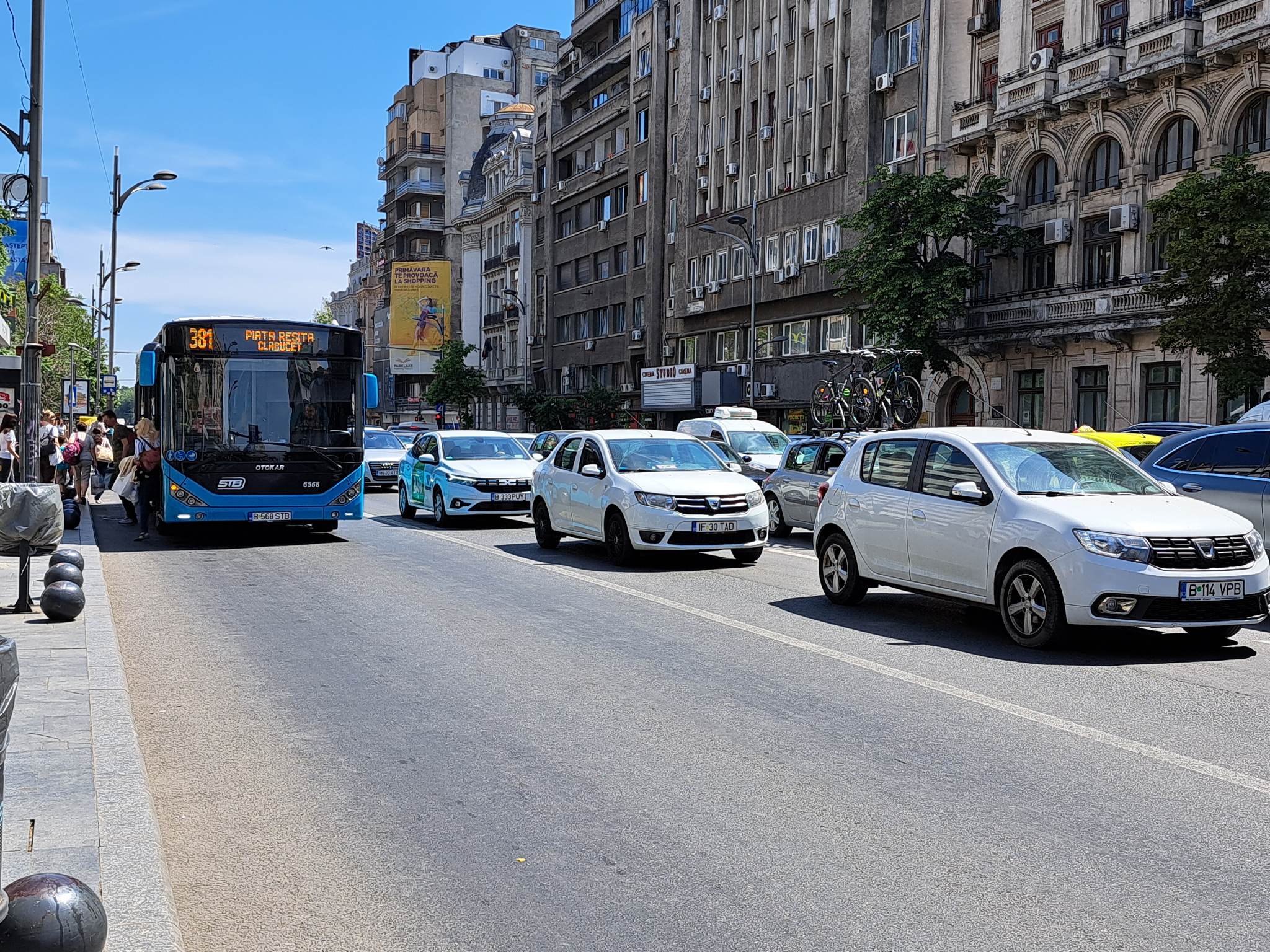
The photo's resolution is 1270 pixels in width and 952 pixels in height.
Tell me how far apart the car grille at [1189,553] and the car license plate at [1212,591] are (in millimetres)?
121

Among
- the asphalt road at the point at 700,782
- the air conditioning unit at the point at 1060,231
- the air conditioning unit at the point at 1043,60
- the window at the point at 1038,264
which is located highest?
the air conditioning unit at the point at 1043,60

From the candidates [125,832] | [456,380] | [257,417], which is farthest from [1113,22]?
[456,380]

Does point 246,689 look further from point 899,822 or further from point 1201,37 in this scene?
point 1201,37

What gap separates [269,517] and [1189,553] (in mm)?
12430

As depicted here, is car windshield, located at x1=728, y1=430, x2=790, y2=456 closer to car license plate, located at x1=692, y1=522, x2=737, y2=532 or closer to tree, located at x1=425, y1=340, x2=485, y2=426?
car license plate, located at x1=692, y1=522, x2=737, y2=532

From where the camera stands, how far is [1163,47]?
34.5 m

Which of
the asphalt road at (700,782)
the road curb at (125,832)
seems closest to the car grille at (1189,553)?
the asphalt road at (700,782)

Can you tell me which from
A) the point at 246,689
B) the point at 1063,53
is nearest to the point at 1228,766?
the point at 246,689

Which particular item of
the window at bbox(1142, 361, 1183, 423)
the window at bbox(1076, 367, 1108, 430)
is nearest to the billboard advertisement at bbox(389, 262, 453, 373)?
the window at bbox(1076, 367, 1108, 430)

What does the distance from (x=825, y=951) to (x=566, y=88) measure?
257 feet

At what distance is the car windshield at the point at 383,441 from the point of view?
34.9 m

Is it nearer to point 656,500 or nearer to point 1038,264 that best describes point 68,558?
point 656,500

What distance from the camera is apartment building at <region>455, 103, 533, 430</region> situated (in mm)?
85938

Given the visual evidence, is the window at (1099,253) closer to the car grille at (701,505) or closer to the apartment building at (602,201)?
the car grille at (701,505)
